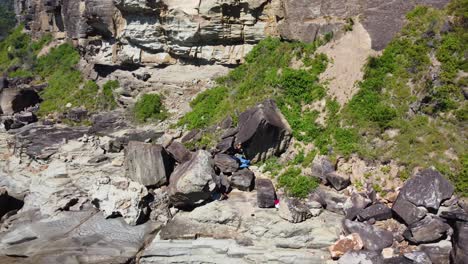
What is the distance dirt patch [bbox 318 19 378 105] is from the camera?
552 inches

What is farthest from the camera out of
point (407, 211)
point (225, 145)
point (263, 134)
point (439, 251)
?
point (225, 145)

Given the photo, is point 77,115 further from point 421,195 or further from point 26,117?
point 421,195

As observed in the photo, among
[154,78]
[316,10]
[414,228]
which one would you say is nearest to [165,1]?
[154,78]

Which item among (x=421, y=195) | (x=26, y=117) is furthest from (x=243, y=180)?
(x=26, y=117)

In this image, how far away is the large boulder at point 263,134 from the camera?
13383 mm

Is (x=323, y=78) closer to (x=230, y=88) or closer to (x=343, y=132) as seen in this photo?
(x=343, y=132)

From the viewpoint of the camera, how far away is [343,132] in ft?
42.7

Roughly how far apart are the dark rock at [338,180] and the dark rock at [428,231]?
248 centimetres

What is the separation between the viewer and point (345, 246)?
32.7 feet

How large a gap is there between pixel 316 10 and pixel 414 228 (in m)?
9.62

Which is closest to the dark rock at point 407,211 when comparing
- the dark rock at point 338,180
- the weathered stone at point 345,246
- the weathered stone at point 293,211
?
the weathered stone at point 345,246

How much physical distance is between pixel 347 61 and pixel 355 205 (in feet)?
18.5

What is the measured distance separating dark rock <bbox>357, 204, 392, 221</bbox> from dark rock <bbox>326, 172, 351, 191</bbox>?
131 cm

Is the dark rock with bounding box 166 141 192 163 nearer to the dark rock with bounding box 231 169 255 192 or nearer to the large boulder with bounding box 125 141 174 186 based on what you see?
the large boulder with bounding box 125 141 174 186
